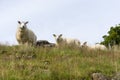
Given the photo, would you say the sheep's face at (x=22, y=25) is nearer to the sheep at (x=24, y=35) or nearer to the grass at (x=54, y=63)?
the sheep at (x=24, y=35)

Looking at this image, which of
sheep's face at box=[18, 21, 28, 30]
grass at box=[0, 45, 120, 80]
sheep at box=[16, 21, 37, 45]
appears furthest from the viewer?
sheep's face at box=[18, 21, 28, 30]

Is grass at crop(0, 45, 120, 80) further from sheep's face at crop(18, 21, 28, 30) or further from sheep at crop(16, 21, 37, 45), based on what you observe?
sheep's face at crop(18, 21, 28, 30)

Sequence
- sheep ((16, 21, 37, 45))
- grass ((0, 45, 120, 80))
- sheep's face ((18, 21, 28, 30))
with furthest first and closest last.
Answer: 1. sheep's face ((18, 21, 28, 30))
2. sheep ((16, 21, 37, 45))
3. grass ((0, 45, 120, 80))

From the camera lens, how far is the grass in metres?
15.8

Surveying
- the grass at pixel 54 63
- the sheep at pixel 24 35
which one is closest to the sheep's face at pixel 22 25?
the sheep at pixel 24 35

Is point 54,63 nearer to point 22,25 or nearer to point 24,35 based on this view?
point 24,35

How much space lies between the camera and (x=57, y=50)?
66.6 feet

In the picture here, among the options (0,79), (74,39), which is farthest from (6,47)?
(74,39)

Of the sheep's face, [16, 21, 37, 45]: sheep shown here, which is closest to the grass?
[16, 21, 37, 45]: sheep

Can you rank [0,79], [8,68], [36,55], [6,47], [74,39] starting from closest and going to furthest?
1. [0,79]
2. [8,68]
3. [36,55]
4. [6,47]
5. [74,39]

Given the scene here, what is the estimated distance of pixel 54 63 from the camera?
57.3 ft

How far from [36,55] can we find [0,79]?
4.55 m

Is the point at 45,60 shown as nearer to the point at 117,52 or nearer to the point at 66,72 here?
the point at 66,72

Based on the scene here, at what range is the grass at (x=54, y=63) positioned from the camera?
15.8m
